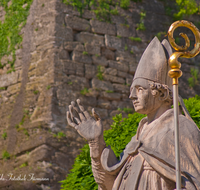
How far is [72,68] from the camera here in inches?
315

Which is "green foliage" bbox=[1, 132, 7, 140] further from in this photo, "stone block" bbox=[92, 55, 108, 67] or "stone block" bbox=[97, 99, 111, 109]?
"stone block" bbox=[92, 55, 108, 67]

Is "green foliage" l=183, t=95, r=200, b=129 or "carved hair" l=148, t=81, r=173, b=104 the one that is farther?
"green foliage" l=183, t=95, r=200, b=129

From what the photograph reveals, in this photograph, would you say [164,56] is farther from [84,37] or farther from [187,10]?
[187,10]

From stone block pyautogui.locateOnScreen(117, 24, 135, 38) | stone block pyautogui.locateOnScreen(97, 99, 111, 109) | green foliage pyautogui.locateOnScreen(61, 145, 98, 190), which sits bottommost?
green foliage pyautogui.locateOnScreen(61, 145, 98, 190)

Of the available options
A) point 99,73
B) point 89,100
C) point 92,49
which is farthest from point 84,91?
point 92,49

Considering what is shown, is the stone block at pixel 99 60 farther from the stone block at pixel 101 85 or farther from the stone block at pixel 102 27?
the stone block at pixel 102 27

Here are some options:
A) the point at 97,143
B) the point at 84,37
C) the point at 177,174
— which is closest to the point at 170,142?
the point at 177,174

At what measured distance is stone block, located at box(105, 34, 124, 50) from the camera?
861cm

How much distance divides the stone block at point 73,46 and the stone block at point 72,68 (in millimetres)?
310

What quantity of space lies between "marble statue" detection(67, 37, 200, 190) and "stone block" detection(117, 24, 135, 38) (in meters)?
5.97

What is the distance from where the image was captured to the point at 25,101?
796 centimetres

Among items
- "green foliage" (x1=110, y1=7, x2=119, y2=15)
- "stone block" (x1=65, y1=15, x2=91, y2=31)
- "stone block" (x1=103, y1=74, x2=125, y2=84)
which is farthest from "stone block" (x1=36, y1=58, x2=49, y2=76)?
"green foliage" (x1=110, y1=7, x2=119, y2=15)

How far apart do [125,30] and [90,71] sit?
1470 millimetres

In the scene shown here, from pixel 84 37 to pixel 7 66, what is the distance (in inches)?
73.1
